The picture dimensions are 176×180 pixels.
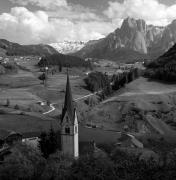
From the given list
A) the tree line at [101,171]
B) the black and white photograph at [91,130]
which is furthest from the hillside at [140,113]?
the tree line at [101,171]

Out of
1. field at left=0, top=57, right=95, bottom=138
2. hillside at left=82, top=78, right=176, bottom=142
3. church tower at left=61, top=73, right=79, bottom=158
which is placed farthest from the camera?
hillside at left=82, top=78, right=176, bottom=142

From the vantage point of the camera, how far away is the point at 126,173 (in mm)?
26906

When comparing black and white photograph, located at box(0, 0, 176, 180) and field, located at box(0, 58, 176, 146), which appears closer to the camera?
black and white photograph, located at box(0, 0, 176, 180)

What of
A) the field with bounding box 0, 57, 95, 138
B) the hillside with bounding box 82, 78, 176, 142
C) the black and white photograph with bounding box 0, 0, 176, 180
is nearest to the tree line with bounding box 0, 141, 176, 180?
the black and white photograph with bounding box 0, 0, 176, 180

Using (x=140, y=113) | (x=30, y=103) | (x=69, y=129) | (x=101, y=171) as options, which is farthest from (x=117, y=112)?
(x=101, y=171)

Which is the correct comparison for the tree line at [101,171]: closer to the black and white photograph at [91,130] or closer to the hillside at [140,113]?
the black and white photograph at [91,130]

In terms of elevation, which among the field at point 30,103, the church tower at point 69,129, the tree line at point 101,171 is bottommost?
the field at point 30,103

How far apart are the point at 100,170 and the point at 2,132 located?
61930 millimetres

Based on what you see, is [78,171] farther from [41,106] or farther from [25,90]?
[25,90]

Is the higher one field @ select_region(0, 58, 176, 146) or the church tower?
the church tower

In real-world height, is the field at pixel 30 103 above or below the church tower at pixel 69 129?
below

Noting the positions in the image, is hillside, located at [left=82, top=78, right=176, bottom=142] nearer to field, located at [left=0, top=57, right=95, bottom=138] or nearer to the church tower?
field, located at [left=0, top=57, right=95, bottom=138]

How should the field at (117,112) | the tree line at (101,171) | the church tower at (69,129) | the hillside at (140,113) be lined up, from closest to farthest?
the tree line at (101,171)
the church tower at (69,129)
the field at (117,112)
the hillside at (140,113)

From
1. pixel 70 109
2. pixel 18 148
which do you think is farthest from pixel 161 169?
pixel 70 109
